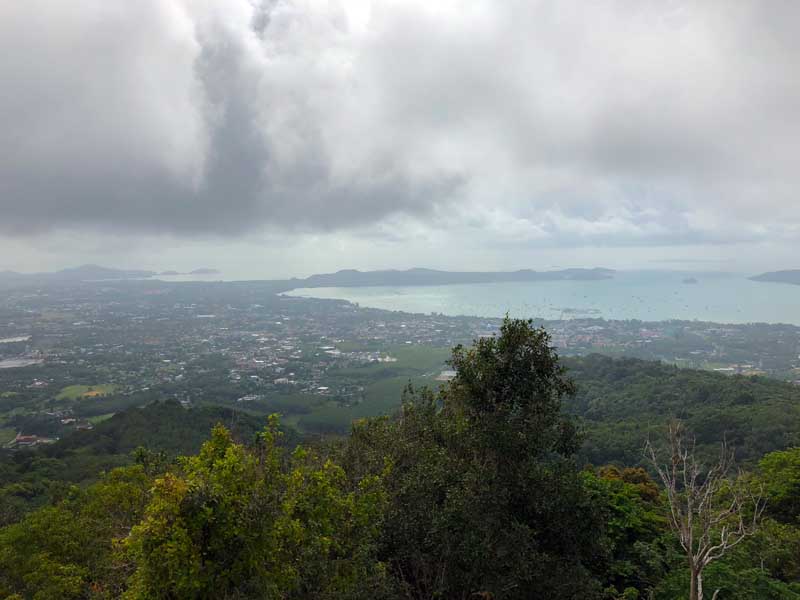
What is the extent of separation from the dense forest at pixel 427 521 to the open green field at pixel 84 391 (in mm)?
59850

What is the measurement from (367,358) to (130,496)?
78.3m

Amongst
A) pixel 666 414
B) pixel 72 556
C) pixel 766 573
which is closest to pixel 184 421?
pixel 72 556

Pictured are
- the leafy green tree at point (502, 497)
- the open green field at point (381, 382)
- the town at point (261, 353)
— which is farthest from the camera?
the town at point (261, 353)

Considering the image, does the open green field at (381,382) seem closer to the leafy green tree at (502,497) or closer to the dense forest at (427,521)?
the dense forest at (427,521)

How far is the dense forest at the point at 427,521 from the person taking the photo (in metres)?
5.39

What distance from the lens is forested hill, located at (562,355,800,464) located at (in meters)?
33.8

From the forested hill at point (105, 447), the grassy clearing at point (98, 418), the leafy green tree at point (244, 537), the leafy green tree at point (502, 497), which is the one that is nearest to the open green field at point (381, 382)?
the forested hill at point (105, 447)

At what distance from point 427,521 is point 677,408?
46.8 meters

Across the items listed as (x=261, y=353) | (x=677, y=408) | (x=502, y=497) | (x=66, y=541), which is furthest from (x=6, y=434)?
(x=677, y=408)

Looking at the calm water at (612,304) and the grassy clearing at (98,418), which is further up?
the calm water at (612,304)

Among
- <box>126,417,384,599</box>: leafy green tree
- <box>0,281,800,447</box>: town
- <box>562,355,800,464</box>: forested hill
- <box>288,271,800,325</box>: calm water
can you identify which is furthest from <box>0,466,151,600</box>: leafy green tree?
<box>288,271,800,325</box>: calm water

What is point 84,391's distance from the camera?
66.6 m

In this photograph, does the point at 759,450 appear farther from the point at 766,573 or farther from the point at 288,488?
the point at 288,488

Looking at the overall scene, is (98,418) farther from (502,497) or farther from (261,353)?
(502,497)
